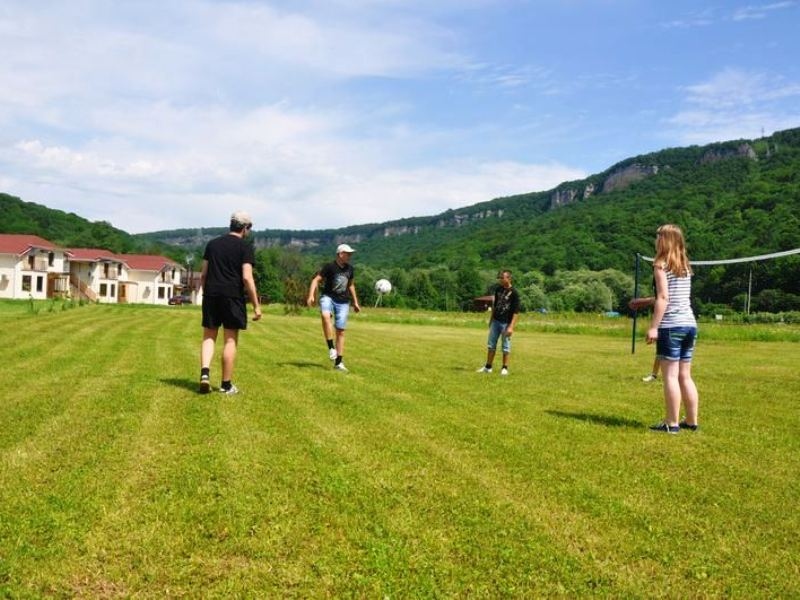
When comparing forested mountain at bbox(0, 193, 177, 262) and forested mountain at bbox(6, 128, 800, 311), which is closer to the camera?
forested mountain at bbox(6, 128, 800, 311)

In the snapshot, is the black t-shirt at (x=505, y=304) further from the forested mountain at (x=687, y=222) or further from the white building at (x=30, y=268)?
the white building at (x=30, y=268)

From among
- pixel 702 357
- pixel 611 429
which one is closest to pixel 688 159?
pixel 702 357

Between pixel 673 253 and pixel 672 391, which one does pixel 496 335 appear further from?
pixel 672 391

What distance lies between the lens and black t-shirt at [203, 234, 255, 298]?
852cm

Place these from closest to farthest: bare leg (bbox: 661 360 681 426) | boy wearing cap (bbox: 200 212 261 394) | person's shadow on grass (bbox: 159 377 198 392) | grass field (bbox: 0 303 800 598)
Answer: grass field (bbox: 0 303 800 598) → bare leg (bbox: 661 360 681 426) → boy wearing cap (bbox: 200 212 261 394) → person's shadow on grass (bbox: 159 377 198 392)

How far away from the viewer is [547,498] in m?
4.64

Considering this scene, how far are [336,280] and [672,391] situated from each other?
22.1ft

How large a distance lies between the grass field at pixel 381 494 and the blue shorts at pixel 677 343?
843 millimetres

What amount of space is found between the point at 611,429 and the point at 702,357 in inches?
518

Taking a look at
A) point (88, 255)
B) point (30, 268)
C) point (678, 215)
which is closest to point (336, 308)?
point (30, 268)

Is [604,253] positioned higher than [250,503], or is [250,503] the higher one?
[604,253]

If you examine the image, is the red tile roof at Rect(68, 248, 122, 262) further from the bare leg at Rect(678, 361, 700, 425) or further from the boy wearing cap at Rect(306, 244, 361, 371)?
the bare leg at Rect(678, 361, 700, 425)

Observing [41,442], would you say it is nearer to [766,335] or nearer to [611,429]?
→ [611,429]

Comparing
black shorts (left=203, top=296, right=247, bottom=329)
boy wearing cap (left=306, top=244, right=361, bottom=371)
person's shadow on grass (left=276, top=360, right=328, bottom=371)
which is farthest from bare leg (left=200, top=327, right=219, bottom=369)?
boy wearing cap (left=306, top=244, right=361, bottom=371)
